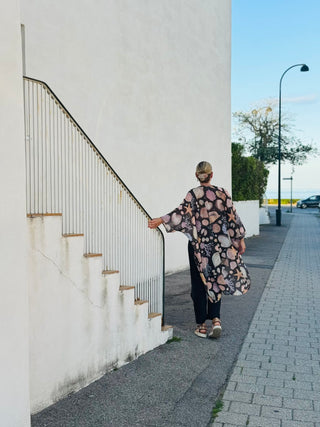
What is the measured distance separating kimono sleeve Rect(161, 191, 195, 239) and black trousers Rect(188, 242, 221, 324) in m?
0.30

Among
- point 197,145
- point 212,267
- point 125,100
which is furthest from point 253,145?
point 212,267

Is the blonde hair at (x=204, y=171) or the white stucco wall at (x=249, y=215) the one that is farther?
the white stucco wall at (x=249, y=215)

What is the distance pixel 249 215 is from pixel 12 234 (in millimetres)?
16637

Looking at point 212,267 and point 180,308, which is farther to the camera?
point 180,308

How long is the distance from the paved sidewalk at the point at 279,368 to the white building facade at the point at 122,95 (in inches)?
57.9

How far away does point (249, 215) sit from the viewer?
61.8 feet

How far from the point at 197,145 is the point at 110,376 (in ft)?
24.9

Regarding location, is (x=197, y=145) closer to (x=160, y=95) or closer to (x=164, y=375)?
(x=160, y=95)

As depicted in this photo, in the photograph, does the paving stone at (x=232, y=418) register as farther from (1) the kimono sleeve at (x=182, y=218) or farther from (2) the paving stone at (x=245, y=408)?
(1) the kimono sleeve at (x=182, y=218)

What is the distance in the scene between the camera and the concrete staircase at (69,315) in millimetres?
3404

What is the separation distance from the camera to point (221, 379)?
13.9 ft

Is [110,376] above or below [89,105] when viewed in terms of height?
below

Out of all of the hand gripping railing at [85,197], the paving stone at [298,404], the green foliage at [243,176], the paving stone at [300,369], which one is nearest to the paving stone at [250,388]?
the paving stone at [298,404]

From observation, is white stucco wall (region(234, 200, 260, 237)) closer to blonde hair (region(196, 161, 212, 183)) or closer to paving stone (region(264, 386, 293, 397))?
blonde hair (region(196, 161, 212, 183))
